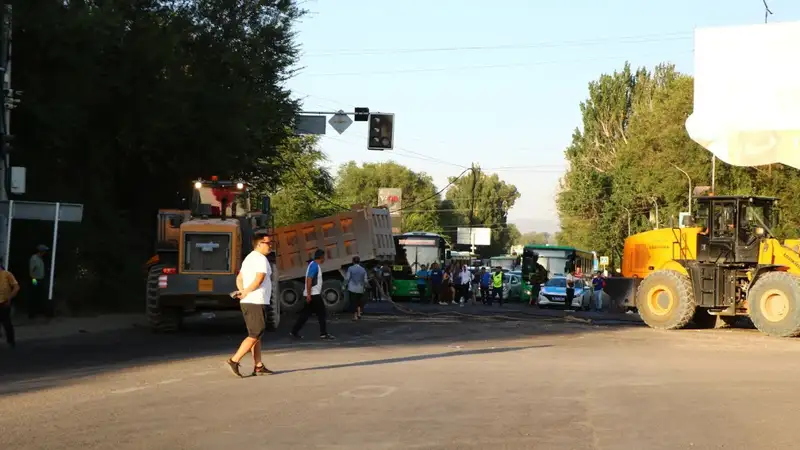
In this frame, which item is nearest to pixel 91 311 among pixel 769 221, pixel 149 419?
pixel 769 221

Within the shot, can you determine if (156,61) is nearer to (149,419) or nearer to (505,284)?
(149,419)

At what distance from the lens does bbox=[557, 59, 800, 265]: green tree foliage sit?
55250 millimetres

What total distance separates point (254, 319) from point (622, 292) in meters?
16.8

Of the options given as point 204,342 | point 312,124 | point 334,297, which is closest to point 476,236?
point 312,124

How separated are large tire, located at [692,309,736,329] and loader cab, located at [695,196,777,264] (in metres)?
2.10

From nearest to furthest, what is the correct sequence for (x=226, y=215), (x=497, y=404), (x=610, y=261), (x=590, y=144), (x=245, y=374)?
(x=497, y=404) < (x=245, y=374) < (x=226, y=215) < (x=610, y=261) < (x=590, y=144)

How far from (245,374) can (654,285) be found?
15530 mm

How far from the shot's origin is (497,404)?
1221 cm

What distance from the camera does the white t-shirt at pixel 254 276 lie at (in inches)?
587

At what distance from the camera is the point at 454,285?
51.1 meters

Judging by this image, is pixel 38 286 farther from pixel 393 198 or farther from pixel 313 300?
pixel 393 198

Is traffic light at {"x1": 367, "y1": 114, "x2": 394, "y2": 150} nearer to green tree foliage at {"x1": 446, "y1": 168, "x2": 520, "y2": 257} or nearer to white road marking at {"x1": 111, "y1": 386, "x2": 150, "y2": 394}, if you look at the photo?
white road marking at {"x1": 111, "y1": 386, "x2": 150, "y2": 394}

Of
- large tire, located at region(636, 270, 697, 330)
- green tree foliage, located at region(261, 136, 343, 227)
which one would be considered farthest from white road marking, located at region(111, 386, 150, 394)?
green tree foliage, located at region(261, 136, 343, 227)

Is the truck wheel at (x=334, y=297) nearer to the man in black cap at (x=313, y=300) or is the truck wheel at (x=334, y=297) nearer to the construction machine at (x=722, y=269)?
the construction machine at (x=722, y=269)
